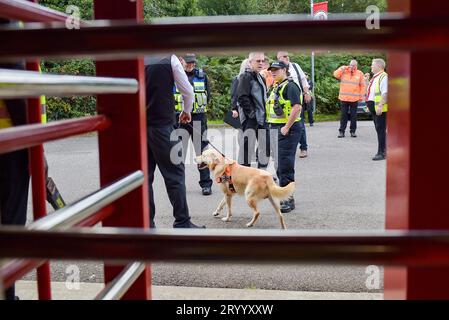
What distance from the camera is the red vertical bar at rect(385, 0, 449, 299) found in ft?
3.11

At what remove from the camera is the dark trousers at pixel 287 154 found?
5.21 metres

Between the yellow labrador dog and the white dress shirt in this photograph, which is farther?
the yellow labrador dog

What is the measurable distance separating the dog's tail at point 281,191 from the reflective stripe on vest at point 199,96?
1.78 metres

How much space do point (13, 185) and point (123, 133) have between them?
0.82 meters

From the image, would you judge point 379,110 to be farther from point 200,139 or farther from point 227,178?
point 227,178

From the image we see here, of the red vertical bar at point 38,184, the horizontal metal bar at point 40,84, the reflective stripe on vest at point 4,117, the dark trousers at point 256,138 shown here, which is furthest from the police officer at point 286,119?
the horizontal metal bar at point 40,84

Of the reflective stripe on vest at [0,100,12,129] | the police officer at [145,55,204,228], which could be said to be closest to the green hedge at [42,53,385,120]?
the police officer at [145,55,204,228]

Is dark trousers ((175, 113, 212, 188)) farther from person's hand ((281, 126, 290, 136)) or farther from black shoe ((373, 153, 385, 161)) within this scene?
black shoe ((373, 153, 385, 161))

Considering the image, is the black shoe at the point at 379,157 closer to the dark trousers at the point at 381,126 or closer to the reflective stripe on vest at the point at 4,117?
the dark trousers at the point at 381,126

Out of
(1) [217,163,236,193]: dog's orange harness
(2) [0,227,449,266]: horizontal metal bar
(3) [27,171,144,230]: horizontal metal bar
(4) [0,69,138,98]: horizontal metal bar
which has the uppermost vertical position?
(4) [0,69,138,98]: horizontal metal bar

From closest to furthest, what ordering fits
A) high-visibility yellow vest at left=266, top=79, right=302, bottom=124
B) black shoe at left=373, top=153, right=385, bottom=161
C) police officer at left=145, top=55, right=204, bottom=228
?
police officer at left=145, top=55, right=204, bottom=228 → high-visibility yellow vest at left=266, top=79, right=302, bottom=124 → black shoe at left=373, top=153, right=385, bottom=161

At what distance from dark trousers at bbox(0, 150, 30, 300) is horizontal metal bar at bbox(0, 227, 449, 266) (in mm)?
1554

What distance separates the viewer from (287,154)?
17.2ft
